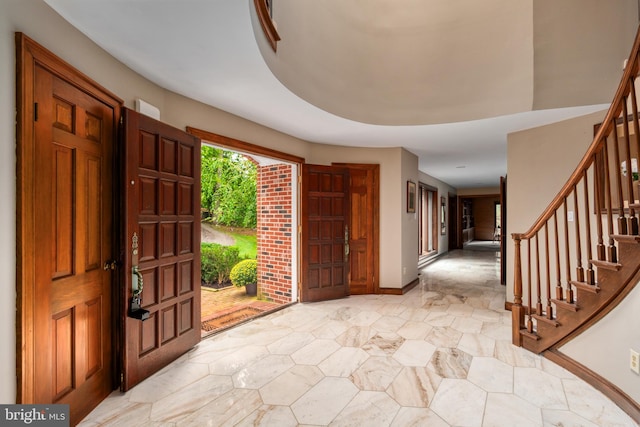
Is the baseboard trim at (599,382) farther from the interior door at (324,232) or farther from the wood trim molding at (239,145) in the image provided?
the wood trim molding at (239,145)

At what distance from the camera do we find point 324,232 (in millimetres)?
4488

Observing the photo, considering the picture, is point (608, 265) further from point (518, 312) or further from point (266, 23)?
point (266, 23)

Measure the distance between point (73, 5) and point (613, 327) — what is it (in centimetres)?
385

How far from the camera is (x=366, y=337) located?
3148 millimetres

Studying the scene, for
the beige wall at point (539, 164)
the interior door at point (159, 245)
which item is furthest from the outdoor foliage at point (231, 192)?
the beige wall at point (539, 164)

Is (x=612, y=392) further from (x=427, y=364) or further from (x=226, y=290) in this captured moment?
(x=226, y=290)

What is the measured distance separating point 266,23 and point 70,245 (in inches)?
74.9

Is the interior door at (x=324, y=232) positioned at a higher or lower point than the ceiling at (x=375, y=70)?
lower

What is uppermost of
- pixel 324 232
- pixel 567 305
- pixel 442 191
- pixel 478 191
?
pixel 478 191

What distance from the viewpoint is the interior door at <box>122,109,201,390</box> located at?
2.18m

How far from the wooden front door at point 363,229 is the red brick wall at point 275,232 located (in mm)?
1041

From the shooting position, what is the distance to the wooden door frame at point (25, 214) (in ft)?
4.79

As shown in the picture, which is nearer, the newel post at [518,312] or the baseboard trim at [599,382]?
the baseboard trim at [599,382]

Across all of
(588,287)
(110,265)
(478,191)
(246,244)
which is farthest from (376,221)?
(478,191)
